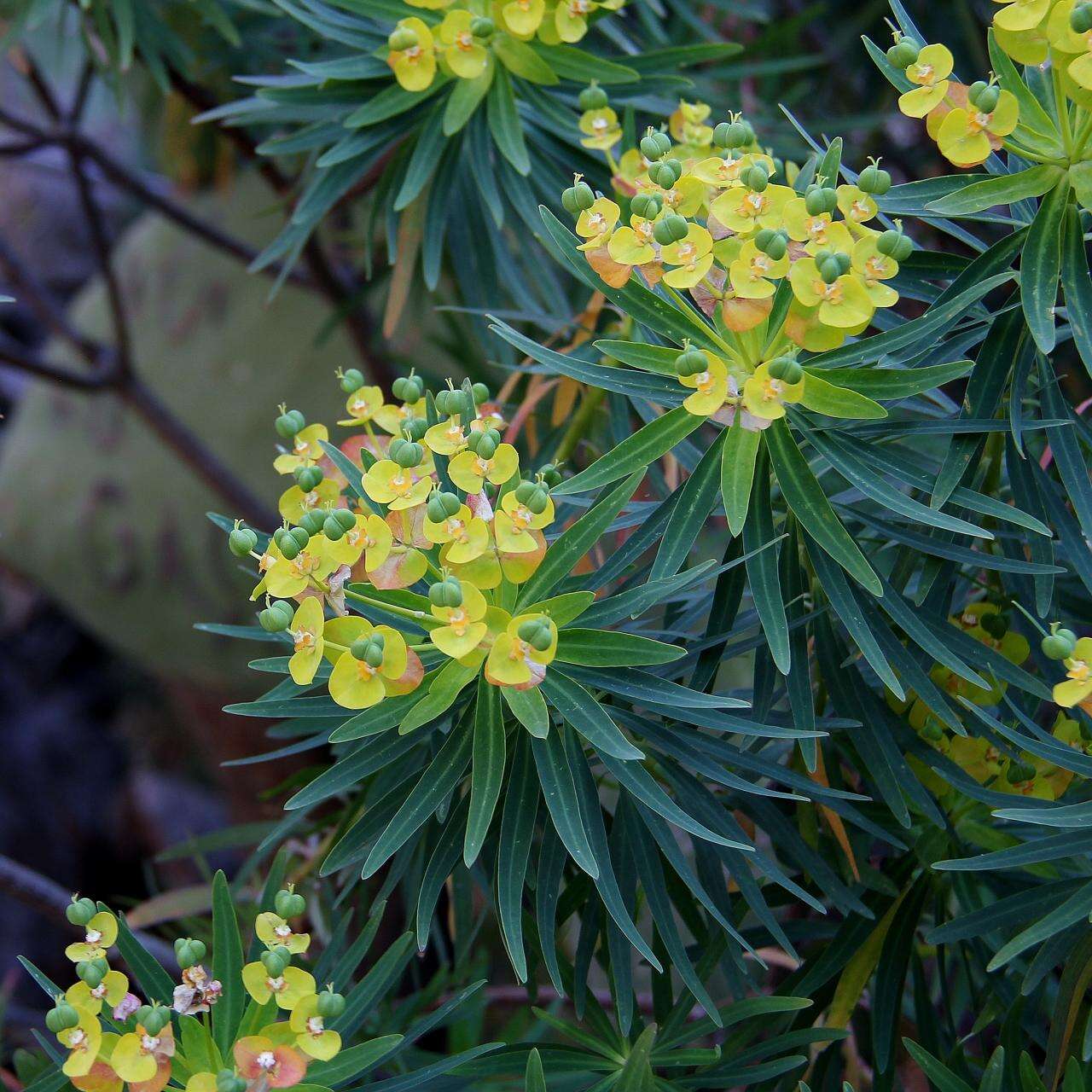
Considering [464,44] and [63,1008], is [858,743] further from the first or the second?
[464,44]

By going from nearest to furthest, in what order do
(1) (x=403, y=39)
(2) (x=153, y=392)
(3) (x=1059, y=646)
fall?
(3) (x=1059, y=646) < (1) (x=403, y=39) < (2) (x=153, y=392)

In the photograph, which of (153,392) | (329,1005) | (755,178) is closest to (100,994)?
(329,1005)

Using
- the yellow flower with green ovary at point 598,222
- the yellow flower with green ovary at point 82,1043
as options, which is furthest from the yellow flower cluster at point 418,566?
the yellow flower with green ovary at point 82,1043

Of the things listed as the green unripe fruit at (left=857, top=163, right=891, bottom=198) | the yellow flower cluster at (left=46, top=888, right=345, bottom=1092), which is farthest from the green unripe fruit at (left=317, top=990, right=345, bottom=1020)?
the green unripe fruit at (left=857, top=163, right=891, bottom=198)

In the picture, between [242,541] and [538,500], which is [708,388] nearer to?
[538,500]

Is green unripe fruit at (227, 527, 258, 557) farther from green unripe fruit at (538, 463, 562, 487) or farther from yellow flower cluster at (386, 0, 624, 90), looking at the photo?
yellow flower cluster at (386, 0, 624, 90)

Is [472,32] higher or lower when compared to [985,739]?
higher

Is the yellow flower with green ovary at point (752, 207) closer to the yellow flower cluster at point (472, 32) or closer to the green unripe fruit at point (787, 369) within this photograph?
the green unripe fruit at point (787, 369)
